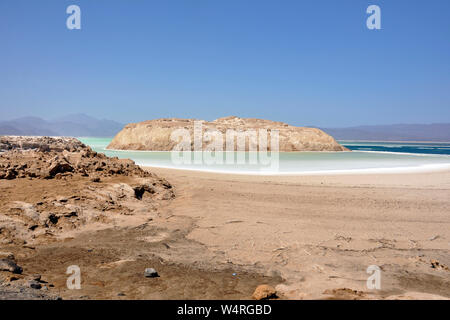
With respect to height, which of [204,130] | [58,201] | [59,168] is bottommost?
[58,201]

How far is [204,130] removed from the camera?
45.6 meters

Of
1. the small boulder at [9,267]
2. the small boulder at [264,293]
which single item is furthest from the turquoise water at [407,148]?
the small boulder at [9,267]

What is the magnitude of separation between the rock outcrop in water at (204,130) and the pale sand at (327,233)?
33237mm

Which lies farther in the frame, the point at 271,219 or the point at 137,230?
the point at 271,219

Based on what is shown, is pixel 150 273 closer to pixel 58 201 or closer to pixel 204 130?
pixel 58 201

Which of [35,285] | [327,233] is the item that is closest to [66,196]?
[35,285]

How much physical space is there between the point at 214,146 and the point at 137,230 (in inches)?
1453

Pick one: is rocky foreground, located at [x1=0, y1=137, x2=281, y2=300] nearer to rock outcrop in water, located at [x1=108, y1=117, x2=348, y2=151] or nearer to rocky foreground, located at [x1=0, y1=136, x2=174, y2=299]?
rocky foreground, located at [x1=0, y1=136, x2=174, y2=299]

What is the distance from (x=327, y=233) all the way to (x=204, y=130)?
40563mm

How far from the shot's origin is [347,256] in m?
4.60

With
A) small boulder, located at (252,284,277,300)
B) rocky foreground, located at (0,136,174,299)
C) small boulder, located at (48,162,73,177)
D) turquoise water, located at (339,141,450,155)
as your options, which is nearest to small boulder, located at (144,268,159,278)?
rocky foreground, located at (0,136,174,299)

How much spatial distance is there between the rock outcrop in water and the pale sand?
109ft
